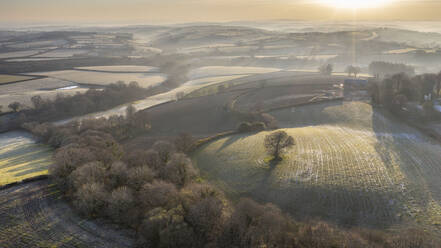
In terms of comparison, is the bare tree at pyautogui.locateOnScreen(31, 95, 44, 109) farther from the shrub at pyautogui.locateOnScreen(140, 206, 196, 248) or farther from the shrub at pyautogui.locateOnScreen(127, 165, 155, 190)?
the shrub at pyautogui.locateOnScreen(140, 206, 196, 248)

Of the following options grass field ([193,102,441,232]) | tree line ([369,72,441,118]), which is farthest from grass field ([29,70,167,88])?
tree line ([369,72,441,118])

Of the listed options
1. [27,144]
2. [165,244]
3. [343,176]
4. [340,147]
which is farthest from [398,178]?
[27,144]

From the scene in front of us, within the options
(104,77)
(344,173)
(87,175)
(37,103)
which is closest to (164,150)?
(87,175)

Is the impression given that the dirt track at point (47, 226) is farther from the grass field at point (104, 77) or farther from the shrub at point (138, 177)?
the grass field at point (104, 77)

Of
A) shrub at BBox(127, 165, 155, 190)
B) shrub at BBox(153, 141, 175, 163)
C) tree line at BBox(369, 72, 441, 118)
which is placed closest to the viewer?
shrub at BBox(127, 165, 155, 190)

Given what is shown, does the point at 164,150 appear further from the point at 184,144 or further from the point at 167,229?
the point at 167,229

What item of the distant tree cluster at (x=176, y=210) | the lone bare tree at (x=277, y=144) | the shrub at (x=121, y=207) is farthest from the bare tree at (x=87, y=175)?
the lone bare tree at (x=277, y=144)
